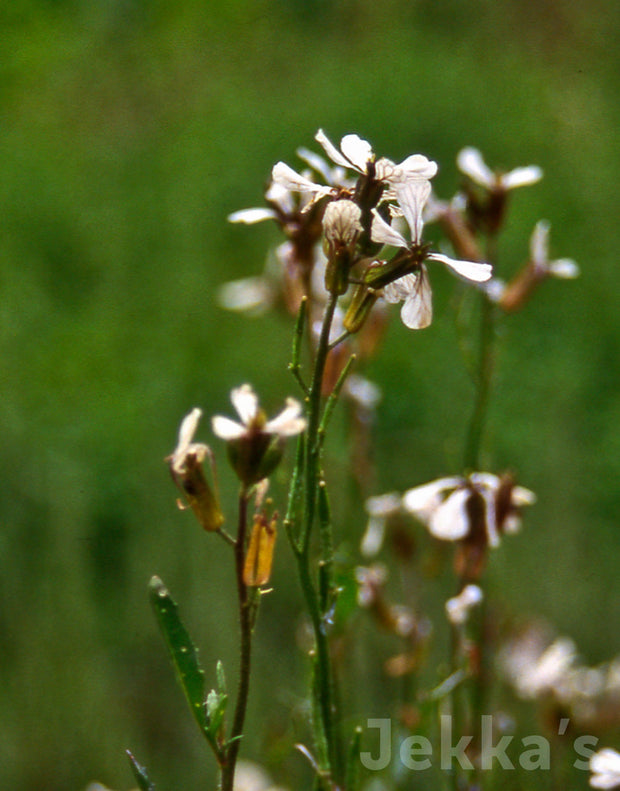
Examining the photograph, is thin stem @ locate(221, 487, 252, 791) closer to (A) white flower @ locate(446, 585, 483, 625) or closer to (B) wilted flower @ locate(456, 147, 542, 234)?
(A) white flower @ locate(446, 585, 483, 625)

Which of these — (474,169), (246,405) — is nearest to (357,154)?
(246,405)

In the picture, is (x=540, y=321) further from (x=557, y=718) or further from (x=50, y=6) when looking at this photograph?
(x=50, y=6)

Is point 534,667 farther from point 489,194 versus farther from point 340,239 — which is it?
point 340,239

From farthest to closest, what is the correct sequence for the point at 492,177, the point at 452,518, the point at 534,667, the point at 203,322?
the point at 203,322
the point at 534,667
the point at 492,177
the point at 452,518

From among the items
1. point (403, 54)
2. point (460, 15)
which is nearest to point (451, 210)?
point (403, 54)

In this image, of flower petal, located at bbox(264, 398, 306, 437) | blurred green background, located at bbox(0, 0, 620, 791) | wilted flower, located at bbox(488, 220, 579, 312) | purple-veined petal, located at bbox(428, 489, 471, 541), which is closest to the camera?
flower petal, located at bbox(264, 398, 306, 437)

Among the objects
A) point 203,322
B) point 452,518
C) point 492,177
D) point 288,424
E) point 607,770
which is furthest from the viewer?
point 203,322

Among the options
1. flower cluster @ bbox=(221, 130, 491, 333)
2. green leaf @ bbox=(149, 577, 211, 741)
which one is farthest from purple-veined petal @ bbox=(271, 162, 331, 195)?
green leaf @ bbox=(149, 577, 211, 741)
